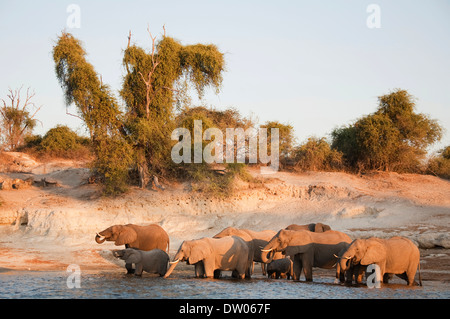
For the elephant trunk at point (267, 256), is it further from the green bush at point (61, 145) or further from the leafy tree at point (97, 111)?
the green bush at point (61, 145)

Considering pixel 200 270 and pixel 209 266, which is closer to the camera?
pixel 209 266

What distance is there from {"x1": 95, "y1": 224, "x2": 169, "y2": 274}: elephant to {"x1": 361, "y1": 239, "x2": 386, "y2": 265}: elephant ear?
7.14 m

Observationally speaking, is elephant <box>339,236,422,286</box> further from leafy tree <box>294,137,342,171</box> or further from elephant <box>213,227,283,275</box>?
leafy tree <box>294,137,342,171</box>

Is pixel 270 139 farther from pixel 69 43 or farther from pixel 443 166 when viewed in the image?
pixel 69 43

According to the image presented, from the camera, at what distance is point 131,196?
88.9ft

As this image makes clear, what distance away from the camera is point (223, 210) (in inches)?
1042

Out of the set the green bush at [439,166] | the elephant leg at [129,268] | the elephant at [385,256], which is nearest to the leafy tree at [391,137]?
→ the green bush at [439,166]

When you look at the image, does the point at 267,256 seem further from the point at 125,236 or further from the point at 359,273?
the point at 125,236

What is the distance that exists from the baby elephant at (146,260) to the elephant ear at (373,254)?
5660 mm

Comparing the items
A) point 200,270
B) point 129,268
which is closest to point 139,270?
point 129,268

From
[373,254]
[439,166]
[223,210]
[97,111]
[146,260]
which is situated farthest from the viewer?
[439,166]

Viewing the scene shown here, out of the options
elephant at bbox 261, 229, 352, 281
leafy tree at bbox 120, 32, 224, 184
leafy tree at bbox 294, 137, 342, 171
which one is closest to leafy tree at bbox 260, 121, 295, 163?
leafy tree at bbox 294, 137, 342, 171

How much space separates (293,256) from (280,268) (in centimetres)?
97

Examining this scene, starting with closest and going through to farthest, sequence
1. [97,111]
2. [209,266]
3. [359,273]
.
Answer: [359,273]
[209,266]
[97,111]
